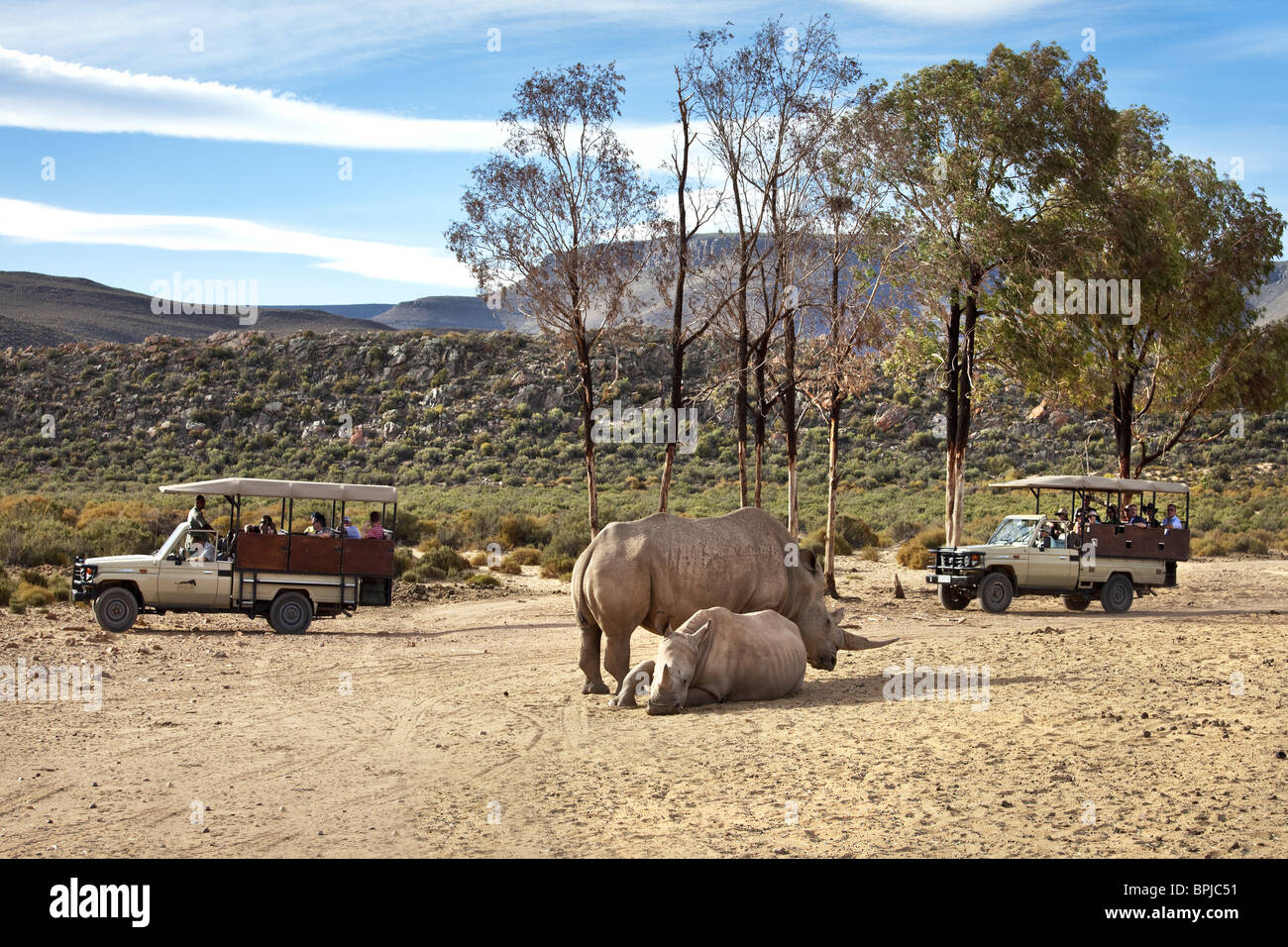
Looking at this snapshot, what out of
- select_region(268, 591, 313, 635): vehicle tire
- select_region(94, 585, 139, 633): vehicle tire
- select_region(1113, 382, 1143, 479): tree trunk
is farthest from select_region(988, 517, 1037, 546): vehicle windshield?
select_region(94, 585, 139, 633): vehicle tire

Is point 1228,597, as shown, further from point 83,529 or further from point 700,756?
point 83,529

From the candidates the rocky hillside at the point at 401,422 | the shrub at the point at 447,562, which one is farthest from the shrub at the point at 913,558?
the rocky hillside at the point at 401,422

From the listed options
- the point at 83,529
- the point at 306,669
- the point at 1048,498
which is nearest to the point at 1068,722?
the point at 306,669

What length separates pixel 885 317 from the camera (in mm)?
27578

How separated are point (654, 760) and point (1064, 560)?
1668 cm

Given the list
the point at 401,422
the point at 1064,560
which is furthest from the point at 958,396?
the point at 401,422

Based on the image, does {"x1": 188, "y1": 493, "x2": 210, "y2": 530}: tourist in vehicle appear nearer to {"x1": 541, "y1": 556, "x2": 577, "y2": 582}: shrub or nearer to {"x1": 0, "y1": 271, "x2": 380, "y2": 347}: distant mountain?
{"x1": 541, "y1": 556, "x2": 577, "y2": 582}: shrub

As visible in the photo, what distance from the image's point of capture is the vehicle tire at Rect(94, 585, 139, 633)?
19109 mm

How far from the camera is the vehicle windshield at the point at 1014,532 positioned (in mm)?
24288

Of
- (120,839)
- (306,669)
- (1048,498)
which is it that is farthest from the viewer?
(1048,498)

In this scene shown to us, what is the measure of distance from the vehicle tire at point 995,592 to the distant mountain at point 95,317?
8439cm

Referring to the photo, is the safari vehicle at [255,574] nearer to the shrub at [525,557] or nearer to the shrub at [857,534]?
the shrub at [525,557]

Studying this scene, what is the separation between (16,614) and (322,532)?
582 cm

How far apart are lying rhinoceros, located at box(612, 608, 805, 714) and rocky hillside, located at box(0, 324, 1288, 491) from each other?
1793 inches
